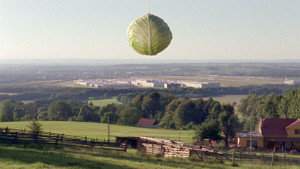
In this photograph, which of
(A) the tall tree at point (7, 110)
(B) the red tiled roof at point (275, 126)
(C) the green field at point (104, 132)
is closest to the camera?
(B) the red tiled roof at point (275, 126)

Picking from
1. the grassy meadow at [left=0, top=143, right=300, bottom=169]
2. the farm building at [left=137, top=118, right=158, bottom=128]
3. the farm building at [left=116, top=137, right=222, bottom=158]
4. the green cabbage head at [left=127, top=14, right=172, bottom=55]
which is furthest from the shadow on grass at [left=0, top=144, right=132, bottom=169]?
the farm building at [left=137, top=118, right=158, bottom=128]

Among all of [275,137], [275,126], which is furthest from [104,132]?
[275,126]

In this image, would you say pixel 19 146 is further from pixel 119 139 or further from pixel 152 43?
pixel 152 43

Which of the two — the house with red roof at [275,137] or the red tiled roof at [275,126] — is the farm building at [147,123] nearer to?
the red tiled roof at [275,126]

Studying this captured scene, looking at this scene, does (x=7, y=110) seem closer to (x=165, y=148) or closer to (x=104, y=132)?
(x=104, y=132)

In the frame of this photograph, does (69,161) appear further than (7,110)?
No

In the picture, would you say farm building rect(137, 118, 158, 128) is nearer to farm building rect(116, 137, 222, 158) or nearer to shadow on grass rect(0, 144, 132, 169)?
farm building rect(116, 137, 222, 158)

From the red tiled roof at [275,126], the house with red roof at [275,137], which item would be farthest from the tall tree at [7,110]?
the red tiled roof at [275,126]
